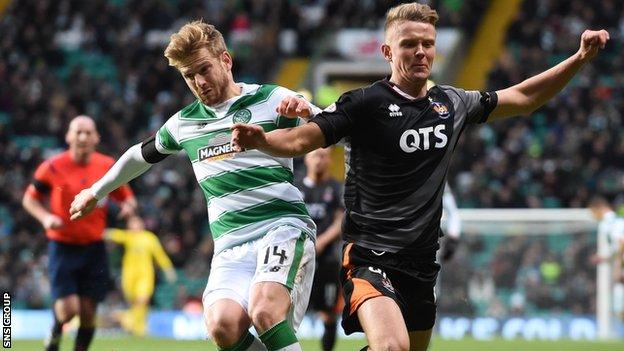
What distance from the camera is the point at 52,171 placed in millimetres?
11117

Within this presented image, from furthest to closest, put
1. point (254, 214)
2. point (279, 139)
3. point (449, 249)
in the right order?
point (449, 249) < point (254, 214) < point (279, 139)

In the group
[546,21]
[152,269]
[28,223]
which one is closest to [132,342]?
[152,269]

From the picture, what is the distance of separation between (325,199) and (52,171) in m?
2.68

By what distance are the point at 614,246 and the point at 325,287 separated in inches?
336

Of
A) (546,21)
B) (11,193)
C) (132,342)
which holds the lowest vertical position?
(132,342)

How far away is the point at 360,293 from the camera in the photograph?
6.03 metres

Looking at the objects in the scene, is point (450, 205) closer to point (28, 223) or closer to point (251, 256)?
point (251, 256)

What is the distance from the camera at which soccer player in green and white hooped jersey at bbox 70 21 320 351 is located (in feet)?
20.8

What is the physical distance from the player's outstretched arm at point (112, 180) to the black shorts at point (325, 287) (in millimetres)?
4988

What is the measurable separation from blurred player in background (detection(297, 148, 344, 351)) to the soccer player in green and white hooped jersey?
4.84 m

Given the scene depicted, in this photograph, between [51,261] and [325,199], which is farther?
[325,199]

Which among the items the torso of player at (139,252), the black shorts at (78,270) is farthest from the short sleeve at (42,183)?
the torso of player at (139,252)

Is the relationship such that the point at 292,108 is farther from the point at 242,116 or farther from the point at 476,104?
the point at 476,104

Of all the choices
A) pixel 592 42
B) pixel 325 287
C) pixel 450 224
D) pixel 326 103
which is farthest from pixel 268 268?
pixel 326 103
